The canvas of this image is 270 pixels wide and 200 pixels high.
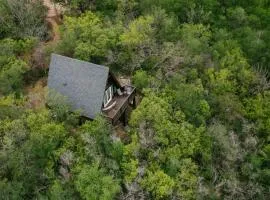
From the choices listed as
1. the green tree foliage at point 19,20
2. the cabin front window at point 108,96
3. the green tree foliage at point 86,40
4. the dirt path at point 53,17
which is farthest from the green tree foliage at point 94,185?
the dirt path at point 53,17

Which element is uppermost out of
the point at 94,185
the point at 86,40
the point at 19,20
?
the point at 19,20

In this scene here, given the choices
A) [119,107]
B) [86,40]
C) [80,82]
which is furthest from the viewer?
[86,40]

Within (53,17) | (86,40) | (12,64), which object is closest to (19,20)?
(53,17)

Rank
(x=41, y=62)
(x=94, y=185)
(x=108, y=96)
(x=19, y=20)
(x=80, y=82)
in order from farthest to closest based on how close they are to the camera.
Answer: (x=19, y=20) → (x=41, y=62) → (x=108, y=96) → (x=80, y=82) → (x=94, y=185)

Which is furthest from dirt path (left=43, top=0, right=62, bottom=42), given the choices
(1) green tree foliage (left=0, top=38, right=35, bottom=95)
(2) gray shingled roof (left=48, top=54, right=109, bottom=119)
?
(2) gray shingled roof (left=48, top=54, right=109, bottom=119)

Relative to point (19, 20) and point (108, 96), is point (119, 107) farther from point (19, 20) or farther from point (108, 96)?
point (19, 20)

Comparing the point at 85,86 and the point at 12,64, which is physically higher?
the point at 85,86

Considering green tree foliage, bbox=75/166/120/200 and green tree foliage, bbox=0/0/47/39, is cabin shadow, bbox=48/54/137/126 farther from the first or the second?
green tree foliage, bbox=0/0/47/39
